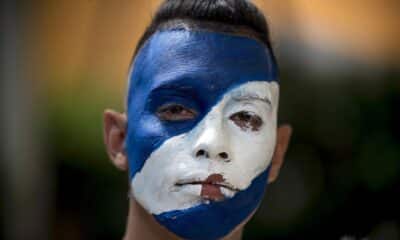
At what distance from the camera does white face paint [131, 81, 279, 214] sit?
63.1 inches

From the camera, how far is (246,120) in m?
1.68

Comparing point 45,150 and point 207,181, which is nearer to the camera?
point 207,181

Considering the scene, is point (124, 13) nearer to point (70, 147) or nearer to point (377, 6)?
point (70, 147)

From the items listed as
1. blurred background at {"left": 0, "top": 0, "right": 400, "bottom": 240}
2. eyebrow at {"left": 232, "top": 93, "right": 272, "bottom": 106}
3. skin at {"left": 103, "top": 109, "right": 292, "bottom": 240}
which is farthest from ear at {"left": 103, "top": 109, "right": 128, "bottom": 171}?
blurred background at {"left": 0, "top": 0, "right": 400, "bottom": 240}

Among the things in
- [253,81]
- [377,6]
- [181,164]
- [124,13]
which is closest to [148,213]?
[181,164]

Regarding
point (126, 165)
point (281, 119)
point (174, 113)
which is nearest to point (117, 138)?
point (126, 165)

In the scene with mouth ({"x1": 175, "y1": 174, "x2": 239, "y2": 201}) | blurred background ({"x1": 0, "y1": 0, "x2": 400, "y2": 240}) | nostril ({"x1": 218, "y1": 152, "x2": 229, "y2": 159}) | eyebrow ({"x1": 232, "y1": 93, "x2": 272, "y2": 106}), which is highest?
eyebrow ({"x1": 232, "y1": 93, "x2": 272, "y2": 106})

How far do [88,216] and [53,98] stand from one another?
0.51 m

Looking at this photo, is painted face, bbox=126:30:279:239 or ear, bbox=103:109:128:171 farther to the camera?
ear, bbox=103:109:128:171

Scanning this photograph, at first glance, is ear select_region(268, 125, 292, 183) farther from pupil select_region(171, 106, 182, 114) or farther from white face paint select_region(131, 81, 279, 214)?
pupil select_region(171, 106, 182, 114)

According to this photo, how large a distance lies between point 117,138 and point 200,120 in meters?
0.30

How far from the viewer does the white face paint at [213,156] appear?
160 centimetres

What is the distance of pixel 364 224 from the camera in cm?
300

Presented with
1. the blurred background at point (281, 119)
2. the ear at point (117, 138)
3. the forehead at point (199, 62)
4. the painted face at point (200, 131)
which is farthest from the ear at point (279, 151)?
the blurred background at point (281, 119)
